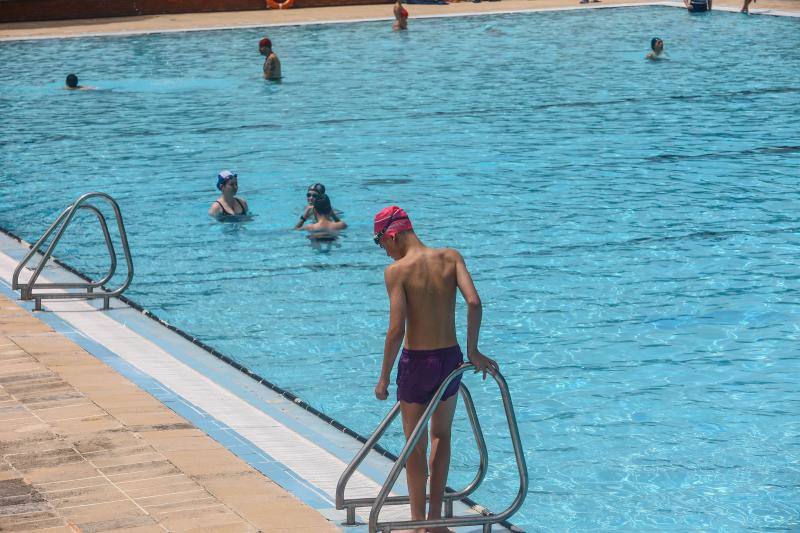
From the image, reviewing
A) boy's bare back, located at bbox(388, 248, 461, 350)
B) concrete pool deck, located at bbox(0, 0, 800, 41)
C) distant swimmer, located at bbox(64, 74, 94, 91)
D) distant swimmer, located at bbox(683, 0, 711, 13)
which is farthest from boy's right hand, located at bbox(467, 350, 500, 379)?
distant swimmer, located at bbox(683, 0, 711, 13)

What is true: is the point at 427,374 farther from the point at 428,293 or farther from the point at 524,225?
the point at 524,225

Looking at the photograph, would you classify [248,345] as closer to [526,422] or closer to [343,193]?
[526,422]

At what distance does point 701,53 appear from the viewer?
31.7m

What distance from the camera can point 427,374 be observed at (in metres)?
5.98

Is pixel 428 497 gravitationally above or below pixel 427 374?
below

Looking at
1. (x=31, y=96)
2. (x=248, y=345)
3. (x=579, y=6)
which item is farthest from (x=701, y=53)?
(x=248, y=345)

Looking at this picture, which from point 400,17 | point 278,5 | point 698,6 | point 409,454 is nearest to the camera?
point 409,454

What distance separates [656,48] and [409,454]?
2526 cm

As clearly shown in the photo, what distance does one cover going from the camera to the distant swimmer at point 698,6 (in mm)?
39969

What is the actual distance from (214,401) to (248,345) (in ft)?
9.65

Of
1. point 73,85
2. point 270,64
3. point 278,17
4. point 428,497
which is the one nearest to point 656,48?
point 270,64

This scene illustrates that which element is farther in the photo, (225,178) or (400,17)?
(400,17)

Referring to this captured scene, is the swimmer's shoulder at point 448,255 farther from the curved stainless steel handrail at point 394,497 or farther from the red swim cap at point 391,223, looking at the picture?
the curved stainless steel handrail at point 394,497

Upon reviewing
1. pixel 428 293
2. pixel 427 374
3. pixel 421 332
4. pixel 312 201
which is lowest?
pixel 312 201
